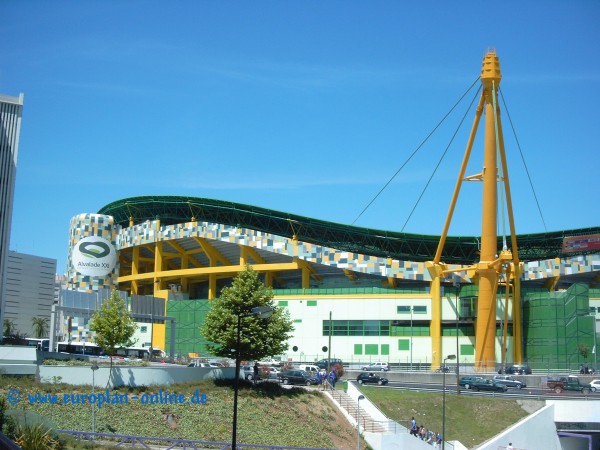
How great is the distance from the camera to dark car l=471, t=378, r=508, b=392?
60.9 metres

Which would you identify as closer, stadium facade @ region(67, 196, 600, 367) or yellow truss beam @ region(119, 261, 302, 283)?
stadium facade @ region(67, 196, 600, 367)

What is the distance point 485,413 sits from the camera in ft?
174

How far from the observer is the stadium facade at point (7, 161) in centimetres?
7431

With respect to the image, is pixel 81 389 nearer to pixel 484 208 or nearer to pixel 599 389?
pixel 599 389

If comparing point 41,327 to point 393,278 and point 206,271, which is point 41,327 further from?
point 393,278

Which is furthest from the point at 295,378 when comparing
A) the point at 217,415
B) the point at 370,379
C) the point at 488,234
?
the point at 488,234

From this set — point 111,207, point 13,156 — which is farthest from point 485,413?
point 111,207

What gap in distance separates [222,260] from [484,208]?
35679 mm

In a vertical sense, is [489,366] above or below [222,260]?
below

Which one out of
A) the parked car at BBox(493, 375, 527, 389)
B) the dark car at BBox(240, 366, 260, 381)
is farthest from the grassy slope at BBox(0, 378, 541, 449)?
the parked car at BBox(493, 375, 527, 389)

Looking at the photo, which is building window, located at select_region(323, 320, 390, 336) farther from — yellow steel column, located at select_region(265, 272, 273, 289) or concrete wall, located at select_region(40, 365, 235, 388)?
concrete wall, located at select_region(40, 365, 235, 388)

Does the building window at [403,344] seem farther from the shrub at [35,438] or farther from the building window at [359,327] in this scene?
the shrub at [35,438]

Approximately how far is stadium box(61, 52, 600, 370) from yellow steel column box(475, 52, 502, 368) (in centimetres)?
10

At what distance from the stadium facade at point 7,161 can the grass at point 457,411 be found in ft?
130
